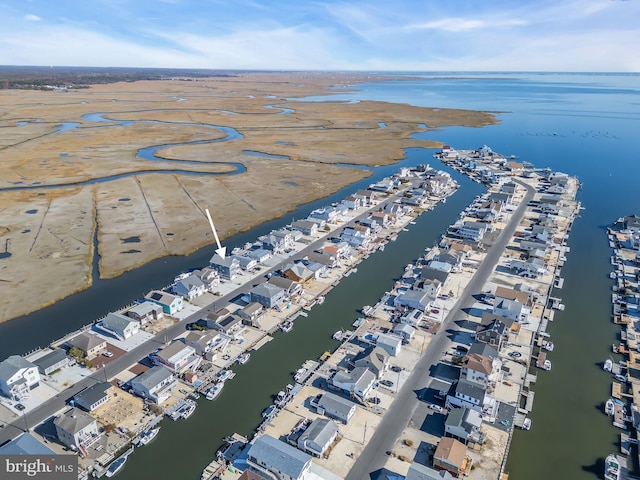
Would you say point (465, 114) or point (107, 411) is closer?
point (107, 411)

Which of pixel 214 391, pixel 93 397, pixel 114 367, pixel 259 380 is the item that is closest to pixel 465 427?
pixel 259 380

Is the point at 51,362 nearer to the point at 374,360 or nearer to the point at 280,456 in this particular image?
the point at 280,456

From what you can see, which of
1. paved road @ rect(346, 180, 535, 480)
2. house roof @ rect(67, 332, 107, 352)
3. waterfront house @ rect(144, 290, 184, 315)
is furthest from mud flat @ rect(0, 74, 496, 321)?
paved road @ rect(346, 180, 535, 480)

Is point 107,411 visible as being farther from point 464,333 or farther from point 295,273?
point 464,333

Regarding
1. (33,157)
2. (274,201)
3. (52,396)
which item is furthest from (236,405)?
(33,157)

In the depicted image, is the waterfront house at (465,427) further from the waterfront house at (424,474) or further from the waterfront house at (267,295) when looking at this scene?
the waterfront house at (267,295)

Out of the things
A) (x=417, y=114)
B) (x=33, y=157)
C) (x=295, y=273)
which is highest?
(x=417, y=114)
